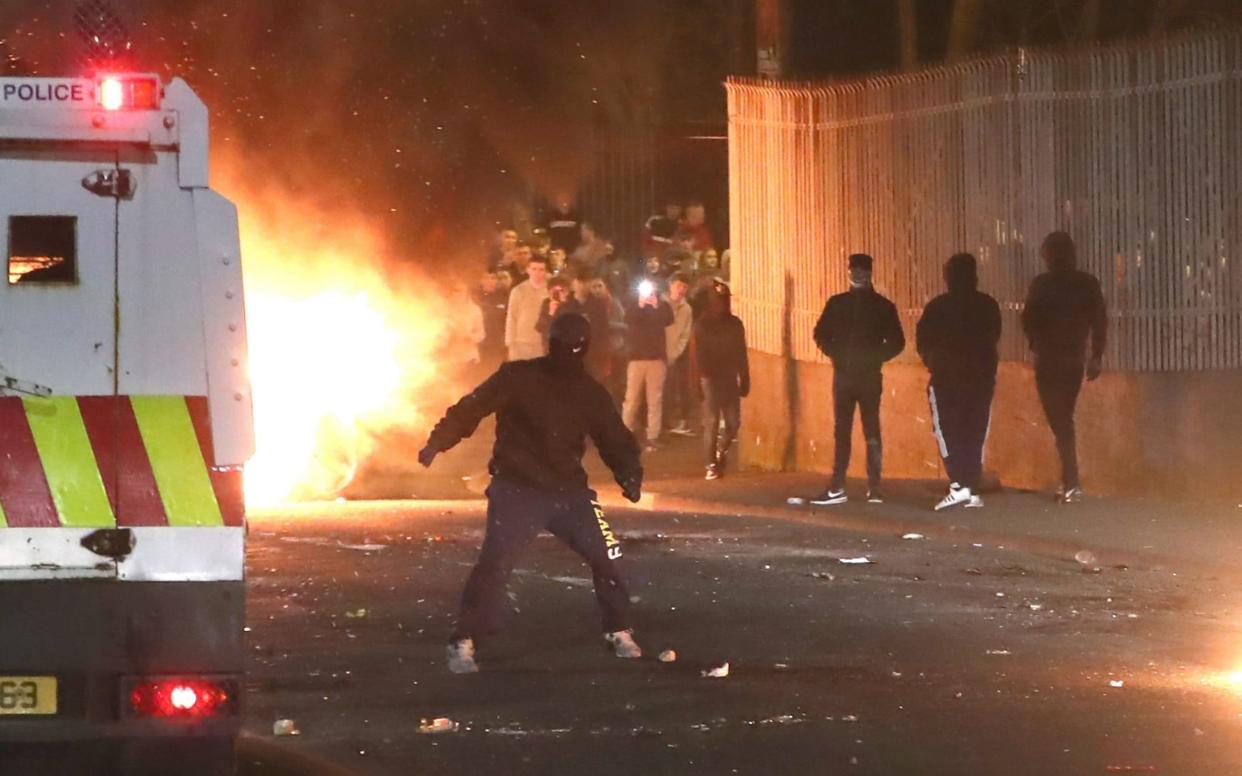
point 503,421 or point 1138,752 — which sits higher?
point 503,421

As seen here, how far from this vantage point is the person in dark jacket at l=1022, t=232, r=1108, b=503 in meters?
14.9

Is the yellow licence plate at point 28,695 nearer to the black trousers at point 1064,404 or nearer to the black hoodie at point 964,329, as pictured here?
the black hoodie at point 964,329

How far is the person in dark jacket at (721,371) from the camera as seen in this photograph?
1808 centimetres

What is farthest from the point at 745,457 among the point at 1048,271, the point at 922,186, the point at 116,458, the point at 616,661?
the point at 116,458

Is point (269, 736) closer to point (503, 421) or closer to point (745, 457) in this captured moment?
point (503, 421)

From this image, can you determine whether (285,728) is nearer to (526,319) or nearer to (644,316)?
(526,319)

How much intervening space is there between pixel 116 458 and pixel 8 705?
0.67 metres

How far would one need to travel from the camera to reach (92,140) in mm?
5559

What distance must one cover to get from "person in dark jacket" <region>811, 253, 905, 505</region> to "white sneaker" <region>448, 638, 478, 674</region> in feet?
21.9

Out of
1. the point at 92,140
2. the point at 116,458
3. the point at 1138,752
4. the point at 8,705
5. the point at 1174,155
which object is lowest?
the point at 1138,752

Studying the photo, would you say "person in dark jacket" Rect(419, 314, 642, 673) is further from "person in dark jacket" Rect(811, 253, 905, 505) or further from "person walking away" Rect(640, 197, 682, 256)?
"person walking away" Rect(640, 197, 682, 256)

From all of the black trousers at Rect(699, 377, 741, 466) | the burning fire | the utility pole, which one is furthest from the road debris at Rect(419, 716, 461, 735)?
the utility pole

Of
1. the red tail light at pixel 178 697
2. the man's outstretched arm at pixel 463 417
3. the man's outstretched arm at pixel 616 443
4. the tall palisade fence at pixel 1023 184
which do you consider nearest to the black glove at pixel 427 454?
the man's outstretched arm at pixel 463 417

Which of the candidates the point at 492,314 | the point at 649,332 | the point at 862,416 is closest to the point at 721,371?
the point at 862,416
